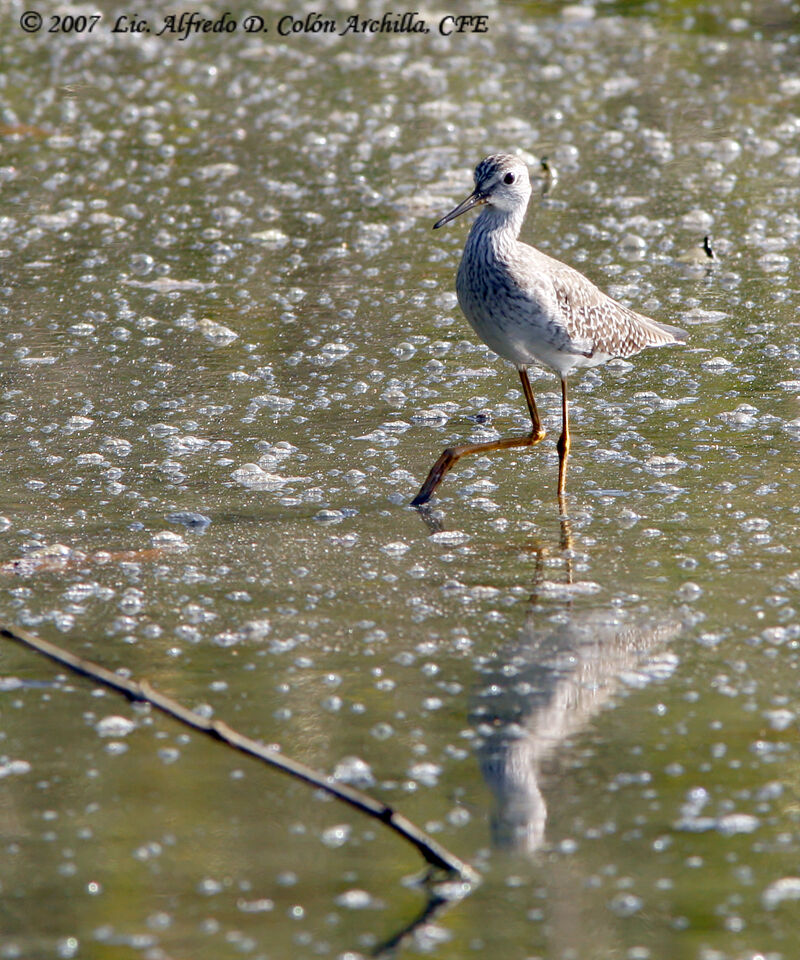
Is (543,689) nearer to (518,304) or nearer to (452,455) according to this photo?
(452,455)

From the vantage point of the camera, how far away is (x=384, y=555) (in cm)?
550

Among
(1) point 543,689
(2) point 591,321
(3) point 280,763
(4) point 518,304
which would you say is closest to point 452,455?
(4) point 518,304

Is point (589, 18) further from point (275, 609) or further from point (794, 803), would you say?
point (794, 803)

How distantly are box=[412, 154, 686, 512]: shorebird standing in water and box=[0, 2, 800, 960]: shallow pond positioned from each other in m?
0.26

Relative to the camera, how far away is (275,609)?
5070mm

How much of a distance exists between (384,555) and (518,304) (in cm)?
125

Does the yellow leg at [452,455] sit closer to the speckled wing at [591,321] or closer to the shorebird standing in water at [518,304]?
the shorebird standing in water at [518,304]

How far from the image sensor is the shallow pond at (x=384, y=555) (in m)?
3.60

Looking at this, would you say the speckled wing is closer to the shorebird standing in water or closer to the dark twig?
Answer: the shorebird standing in water

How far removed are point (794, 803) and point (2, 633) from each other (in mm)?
2118

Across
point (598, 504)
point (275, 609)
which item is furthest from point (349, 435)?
point (275, 609)

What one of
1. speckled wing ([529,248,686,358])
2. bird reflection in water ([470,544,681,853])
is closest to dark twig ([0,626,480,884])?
bird reflection in water ([470,544,681,853])

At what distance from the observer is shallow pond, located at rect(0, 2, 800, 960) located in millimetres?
3596

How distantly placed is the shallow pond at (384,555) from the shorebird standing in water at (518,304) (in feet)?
0.87
